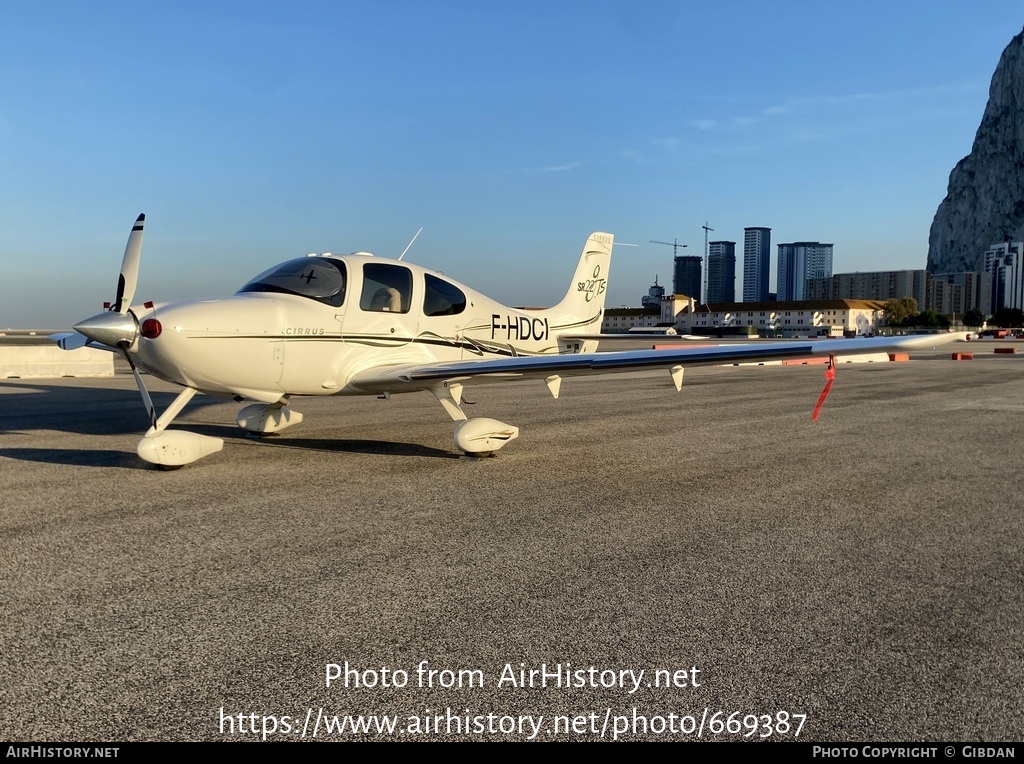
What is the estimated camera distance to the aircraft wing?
713cm

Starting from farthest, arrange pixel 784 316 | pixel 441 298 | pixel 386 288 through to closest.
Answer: pixel 784 316
pixel 441 298
pixel 386 288

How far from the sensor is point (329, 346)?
8.48 m

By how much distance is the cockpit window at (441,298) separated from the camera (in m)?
9.64

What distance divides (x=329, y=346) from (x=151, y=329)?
1886 millimetres

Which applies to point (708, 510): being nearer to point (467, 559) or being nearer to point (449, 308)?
point (467, 559)

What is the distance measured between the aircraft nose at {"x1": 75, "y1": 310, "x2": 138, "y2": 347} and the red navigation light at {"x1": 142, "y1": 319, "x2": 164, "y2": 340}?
3.1 inches

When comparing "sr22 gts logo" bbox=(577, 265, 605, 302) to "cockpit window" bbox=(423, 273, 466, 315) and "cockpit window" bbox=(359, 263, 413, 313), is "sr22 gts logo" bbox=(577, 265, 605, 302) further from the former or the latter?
"cockpit window" bbox=(359, 263, 413, 313)

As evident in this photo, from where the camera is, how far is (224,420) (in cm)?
1197

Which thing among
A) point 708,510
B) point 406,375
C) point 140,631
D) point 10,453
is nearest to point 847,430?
point 708,510

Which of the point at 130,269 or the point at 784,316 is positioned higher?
the point at 784,316

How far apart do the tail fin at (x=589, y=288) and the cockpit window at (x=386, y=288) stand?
4380mm

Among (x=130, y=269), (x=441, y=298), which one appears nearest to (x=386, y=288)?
(x=441, y=298)

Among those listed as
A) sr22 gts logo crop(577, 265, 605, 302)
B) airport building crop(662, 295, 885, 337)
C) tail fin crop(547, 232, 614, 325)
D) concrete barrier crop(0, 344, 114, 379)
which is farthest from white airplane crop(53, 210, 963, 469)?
airport building crop(662, 295, 885, 337)

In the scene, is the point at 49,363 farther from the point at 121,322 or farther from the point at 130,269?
the point at 121,322
